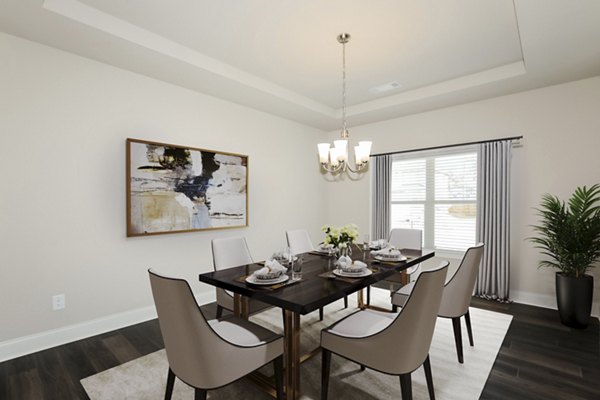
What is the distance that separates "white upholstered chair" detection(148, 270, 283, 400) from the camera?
1411mm

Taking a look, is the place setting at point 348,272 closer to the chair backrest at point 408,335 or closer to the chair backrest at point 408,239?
the chair backrest at point 408,335

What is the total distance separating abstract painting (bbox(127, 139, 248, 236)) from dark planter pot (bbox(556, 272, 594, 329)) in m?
3.70

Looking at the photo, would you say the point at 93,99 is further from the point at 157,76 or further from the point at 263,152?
the point at 263,152

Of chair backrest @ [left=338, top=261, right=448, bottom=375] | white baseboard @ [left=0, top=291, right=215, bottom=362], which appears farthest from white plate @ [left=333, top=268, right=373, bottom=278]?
white baseboard @ [left=0, top=291, right=215, bottom=362]

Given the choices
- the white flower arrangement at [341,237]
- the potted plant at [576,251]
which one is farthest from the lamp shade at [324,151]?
the potted plant at [576,251]

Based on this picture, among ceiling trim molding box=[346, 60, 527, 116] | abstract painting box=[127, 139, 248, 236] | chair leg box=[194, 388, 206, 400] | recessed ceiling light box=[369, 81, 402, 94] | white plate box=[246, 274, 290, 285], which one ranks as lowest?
chair leg box=[194, 388, 206, 400]

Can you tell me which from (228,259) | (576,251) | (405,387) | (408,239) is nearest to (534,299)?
(576,251)

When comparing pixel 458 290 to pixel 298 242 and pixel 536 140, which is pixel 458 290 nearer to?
pixel 298 242

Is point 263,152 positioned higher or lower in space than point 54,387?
higher

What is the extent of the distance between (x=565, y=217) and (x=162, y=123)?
4.45 meters

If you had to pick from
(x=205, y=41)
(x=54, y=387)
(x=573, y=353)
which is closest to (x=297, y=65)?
(x=205, y=41)

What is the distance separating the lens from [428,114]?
4.49m

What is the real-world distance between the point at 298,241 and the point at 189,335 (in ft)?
7.40

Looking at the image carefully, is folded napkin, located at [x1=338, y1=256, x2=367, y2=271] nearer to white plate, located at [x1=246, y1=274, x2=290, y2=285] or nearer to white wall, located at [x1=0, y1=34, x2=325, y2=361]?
white plate, located at [x1=246, y1=274, x2=290, y2=285]
